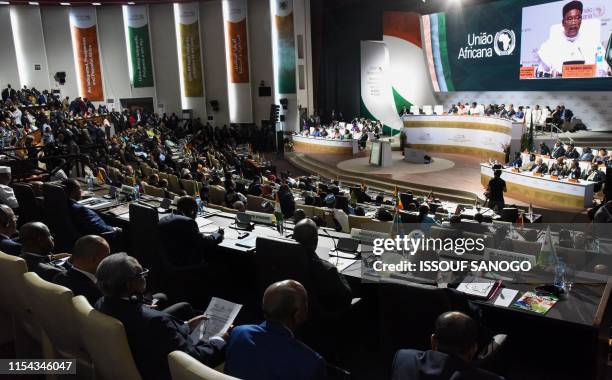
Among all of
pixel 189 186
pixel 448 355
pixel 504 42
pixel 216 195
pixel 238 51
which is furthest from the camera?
pixel 238 51

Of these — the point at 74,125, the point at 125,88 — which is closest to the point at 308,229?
the point at 74,125

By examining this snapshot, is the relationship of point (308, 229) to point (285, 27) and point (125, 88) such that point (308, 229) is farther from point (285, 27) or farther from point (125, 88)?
point (125, 88)

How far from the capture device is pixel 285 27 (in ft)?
67.9

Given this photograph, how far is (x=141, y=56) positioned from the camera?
899 inches

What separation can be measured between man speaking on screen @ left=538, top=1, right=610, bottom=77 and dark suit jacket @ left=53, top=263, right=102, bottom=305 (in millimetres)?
13821

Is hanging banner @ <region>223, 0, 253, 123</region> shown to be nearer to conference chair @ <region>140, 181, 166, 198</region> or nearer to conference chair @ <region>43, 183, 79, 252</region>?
conference chair @ <region>140, 181, 166, 198</region>

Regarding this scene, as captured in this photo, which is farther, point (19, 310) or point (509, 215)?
point (509, 215)

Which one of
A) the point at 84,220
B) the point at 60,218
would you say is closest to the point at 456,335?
the point at 84,220

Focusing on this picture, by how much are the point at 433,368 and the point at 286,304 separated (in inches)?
26.3

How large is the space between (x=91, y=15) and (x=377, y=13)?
Result: 1256cm

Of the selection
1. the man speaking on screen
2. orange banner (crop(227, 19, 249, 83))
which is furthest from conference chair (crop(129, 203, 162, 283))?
orange banner (crop(227, 19, 249, 83))

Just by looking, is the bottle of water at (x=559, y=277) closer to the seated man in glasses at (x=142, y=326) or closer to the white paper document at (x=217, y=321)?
the white paper document at (x=217, y=321)

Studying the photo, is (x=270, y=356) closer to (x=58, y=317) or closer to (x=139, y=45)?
(x=58, y=317)

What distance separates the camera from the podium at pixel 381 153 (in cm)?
1399
